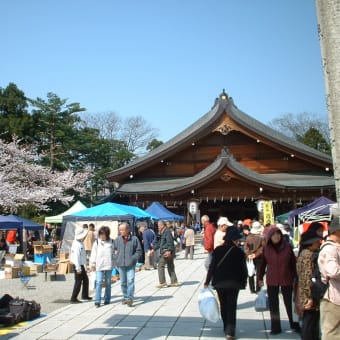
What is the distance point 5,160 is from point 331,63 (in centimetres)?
3082

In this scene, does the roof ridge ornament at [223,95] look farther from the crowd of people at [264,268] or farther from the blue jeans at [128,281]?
the blue jeans at [128,281]

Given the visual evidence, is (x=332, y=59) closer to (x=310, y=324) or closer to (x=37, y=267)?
(x=310, y=324)

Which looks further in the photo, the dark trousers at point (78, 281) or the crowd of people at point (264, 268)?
the dark trousers at point (78, 281)

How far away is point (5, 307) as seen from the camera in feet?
25.3

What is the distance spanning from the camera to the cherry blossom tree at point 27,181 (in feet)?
93.4

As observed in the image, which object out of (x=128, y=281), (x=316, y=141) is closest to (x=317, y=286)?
(x=128, y=281)

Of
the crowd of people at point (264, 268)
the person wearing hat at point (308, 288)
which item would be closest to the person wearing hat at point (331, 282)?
the crowd of people at point (264, 268)

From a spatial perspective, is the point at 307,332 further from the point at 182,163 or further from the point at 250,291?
the point at 182,163

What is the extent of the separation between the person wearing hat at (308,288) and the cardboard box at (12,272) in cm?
1081

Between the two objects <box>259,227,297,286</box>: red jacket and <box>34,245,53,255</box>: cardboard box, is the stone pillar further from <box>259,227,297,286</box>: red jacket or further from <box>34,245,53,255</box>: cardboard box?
<box>34,245,53,255</box>: cardboard box

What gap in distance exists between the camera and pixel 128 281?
8.73 meters

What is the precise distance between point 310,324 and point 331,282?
1065 mm

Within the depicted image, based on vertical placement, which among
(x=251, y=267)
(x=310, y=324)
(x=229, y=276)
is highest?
(x=229, y=276)

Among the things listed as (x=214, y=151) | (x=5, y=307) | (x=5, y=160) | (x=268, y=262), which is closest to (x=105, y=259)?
(x=5, y=307)
